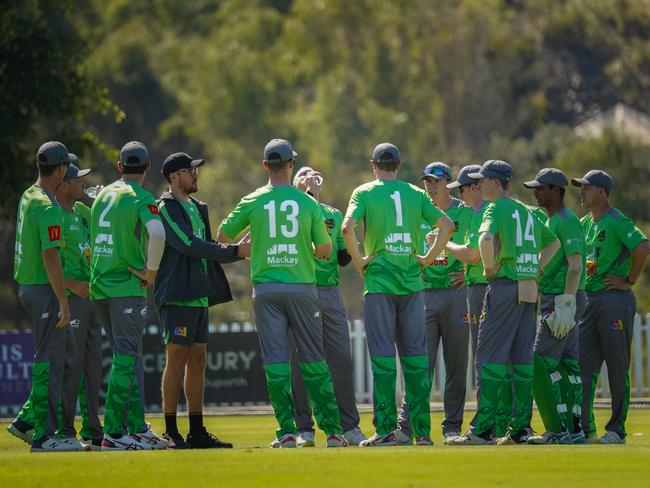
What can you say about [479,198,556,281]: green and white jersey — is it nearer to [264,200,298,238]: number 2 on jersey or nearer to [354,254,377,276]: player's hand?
[354,254,377,276]: player's hand

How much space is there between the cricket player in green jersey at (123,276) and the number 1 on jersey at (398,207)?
6.57 feet

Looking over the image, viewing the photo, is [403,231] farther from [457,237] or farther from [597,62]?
[597,62]

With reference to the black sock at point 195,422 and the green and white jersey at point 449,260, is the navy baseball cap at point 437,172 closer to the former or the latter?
the green and white jersey at point 449,260

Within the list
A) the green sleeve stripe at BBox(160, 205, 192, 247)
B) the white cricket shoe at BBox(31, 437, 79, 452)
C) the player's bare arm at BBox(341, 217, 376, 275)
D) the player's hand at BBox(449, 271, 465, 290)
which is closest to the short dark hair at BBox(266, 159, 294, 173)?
the player's bare arm at BBox(341, 217, 376, 275)

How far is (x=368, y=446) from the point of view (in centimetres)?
1399

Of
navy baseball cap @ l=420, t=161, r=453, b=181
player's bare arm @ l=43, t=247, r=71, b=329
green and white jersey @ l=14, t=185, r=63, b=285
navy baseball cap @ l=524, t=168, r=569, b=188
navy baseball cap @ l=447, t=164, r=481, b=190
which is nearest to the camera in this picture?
player's bare arm @ l=43, t=247, r=71, b=329

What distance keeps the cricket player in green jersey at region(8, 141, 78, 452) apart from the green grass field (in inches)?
24.8

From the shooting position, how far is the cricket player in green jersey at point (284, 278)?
13.8 meters

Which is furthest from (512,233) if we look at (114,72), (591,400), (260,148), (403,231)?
(114,72)

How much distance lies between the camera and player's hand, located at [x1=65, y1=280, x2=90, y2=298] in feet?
47.0

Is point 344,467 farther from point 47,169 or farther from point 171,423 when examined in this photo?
point 47,169

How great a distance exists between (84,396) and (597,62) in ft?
138

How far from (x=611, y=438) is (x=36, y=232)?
5.18 meters

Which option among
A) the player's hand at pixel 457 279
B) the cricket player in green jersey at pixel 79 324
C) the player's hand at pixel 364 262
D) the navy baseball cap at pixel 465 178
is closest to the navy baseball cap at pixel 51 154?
the cricket player in green jersey at pixel 79 324
